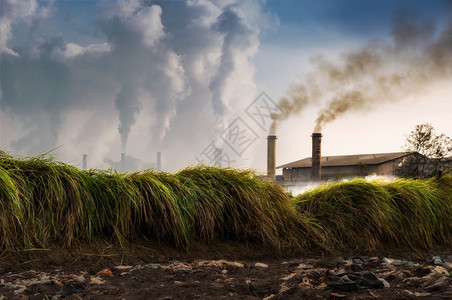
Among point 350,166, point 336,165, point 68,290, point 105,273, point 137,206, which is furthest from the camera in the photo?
point 336,165

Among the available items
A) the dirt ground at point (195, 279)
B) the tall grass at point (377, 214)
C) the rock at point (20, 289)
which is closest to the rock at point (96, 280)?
the dirt ground at point (195, 279)

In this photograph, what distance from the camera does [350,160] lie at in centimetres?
2909

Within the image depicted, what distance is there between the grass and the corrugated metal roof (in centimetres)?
2172

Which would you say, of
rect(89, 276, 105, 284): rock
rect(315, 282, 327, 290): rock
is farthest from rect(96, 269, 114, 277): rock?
rect(315, 282, 327, 290): rock


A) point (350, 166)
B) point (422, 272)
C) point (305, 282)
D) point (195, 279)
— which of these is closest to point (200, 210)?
point (195, 279)

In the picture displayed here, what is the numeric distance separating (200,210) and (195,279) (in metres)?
1.75

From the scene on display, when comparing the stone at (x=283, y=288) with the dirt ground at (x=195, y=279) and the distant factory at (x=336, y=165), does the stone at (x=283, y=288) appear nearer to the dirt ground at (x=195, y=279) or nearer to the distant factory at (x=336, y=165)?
the dirt ground at (x=195, y=279)

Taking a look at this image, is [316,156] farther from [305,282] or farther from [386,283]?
[305,282]

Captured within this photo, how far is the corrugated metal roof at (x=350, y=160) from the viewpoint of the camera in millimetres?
27413

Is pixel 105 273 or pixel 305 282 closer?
pixel 305 282

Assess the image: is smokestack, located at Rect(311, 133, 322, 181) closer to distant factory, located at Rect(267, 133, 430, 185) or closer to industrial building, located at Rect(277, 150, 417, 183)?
distant factory, located at Rect(267, 133, 430, 185)

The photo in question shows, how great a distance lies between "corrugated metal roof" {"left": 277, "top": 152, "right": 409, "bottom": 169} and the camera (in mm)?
27413

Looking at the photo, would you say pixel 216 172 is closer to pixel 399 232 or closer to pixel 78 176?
pixel 78 176

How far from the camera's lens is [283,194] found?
552cm
